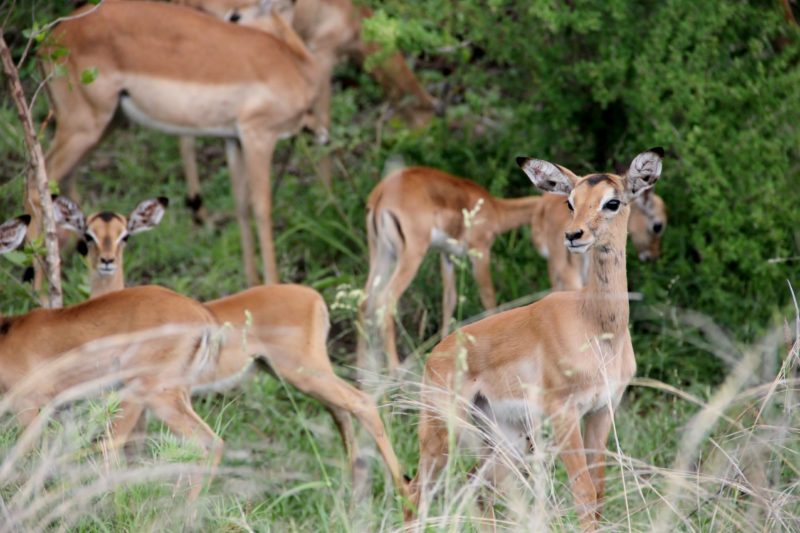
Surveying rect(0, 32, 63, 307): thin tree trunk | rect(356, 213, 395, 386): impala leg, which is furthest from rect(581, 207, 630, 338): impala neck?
rect(356, 213, 395, 386): impala leg

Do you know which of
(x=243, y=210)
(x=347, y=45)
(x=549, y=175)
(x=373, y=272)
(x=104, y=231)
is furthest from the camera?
(x=347, y=45)

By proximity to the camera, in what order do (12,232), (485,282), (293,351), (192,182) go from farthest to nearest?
1. (192,182)
2. (485,282)
3. (293,351)
4. (12,232)

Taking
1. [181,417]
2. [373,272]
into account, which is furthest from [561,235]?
[181,417]

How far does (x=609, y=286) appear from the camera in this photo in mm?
4391

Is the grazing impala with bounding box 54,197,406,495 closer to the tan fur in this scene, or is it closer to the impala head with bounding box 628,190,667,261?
the tan fur

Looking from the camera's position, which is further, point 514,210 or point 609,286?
point 514,210

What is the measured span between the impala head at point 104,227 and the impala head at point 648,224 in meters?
2.46

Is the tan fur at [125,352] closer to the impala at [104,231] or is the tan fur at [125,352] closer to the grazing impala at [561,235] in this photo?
the impala at [104,231]

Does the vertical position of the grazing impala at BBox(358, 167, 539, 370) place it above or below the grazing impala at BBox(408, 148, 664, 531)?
below

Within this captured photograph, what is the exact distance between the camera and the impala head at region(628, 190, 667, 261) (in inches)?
267

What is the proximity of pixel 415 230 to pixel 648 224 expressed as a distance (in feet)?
3.97

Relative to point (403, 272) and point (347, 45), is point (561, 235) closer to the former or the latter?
point (403, 272)

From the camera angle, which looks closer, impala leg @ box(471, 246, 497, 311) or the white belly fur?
impala leg @ box(471, 246, 497, 311)

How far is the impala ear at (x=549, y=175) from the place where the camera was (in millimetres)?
4562
